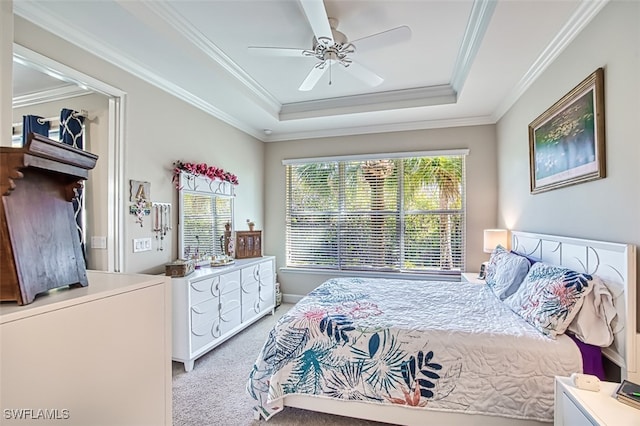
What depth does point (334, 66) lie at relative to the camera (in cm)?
304

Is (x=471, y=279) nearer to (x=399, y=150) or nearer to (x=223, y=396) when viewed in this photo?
(x=399, y=150)

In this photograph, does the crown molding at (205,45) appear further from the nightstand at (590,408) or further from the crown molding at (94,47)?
the nightstand at (590,408)

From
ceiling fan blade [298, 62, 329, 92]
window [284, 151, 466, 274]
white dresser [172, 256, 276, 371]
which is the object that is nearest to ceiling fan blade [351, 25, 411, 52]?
ceiling fan blade [298, 62, 329, 92]

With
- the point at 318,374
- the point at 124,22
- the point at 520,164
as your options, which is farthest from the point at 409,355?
the point at 124,22

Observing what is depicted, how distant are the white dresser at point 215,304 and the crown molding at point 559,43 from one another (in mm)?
3504

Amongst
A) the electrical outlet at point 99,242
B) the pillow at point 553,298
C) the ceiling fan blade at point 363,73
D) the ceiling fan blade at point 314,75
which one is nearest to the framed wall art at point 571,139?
the pillow at point 553,298

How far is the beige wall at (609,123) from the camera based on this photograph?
165 centimetres

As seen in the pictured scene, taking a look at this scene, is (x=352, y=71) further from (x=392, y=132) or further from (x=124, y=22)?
(x=392, y=132)

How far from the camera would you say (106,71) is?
2502mm

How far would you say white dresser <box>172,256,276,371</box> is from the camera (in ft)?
9.02

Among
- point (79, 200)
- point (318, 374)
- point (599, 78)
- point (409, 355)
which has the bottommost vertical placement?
point (318, 374)

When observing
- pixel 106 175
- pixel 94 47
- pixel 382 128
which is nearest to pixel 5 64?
pixel 94 47

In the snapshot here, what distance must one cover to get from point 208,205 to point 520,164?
355 cm

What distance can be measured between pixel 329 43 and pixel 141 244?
238 centimetres
